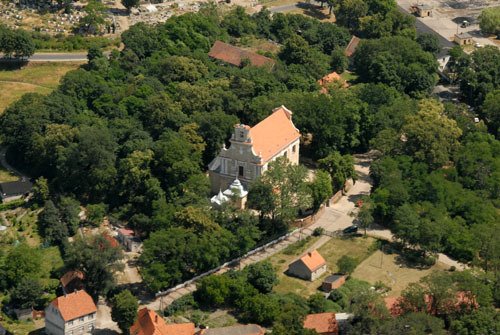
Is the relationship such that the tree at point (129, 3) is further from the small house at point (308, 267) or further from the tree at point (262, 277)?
the tree at point (262, 277)

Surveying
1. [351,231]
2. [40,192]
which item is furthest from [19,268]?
Result: [351,231]

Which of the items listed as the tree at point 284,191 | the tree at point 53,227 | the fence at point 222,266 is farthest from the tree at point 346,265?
the tree at point 53,227

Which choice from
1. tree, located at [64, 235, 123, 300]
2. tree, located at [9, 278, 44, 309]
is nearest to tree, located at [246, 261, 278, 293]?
tree, located at [64, 235, 123, 300]

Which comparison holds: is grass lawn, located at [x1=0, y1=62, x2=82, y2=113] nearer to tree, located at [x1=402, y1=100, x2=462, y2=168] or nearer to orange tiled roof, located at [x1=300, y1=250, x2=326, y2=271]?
tree, located at [x1=402, y1=100, x2=462, y2=168]

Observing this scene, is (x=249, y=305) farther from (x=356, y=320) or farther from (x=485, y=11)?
(x=485, y=11)

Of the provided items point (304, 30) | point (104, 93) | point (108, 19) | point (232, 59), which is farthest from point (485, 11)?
point (104, 93)

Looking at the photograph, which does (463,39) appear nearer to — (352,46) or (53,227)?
(352,46)
